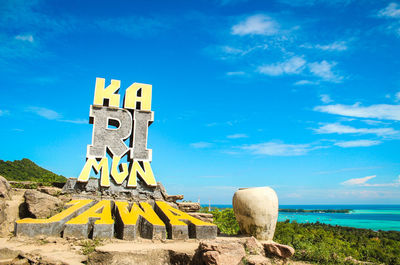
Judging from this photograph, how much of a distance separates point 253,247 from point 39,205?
702cm

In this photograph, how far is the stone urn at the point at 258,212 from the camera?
944 centimetres

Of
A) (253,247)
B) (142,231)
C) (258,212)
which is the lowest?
(253,247)

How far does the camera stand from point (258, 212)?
31.0 ft

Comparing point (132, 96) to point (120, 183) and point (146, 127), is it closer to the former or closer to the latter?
point (146, 127)

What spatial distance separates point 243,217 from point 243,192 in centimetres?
78

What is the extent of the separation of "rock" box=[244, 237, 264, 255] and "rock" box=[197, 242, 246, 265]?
47.5 inches

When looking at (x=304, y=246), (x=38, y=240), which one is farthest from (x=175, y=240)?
(x=304, y=246)

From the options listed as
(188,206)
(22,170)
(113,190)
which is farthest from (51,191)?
(22,170)

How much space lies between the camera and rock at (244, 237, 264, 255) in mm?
8281

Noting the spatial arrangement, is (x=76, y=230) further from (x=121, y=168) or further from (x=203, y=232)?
(x=121, y=168)

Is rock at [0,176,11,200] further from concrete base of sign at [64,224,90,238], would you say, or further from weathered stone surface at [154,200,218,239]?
weathered stone surface at [154,200,218,239]

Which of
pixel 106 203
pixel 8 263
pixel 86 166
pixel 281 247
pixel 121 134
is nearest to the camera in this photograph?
pixel 8 263

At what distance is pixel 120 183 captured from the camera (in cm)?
1299

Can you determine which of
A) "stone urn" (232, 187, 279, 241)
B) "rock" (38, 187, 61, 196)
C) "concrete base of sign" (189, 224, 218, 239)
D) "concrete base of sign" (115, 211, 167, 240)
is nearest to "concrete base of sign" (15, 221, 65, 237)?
"concrete base of sign" (115, 211, 167, 240)
